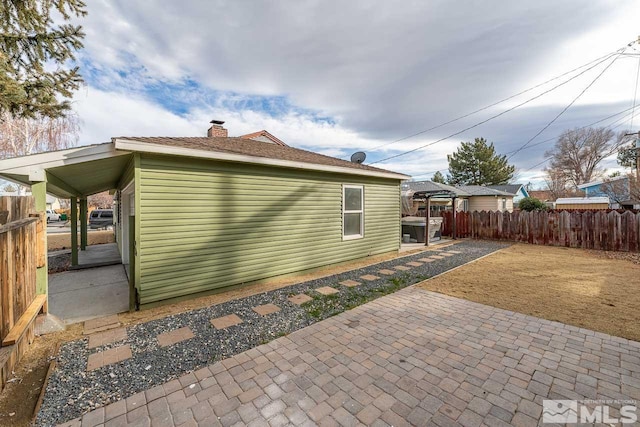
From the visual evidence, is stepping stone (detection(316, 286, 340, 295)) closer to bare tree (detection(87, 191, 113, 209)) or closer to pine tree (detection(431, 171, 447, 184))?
pine tree (detection(431, 171, 447, 184))

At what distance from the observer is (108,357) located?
273cm

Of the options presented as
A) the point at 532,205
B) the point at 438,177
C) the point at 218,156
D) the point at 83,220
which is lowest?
the point at 83,220

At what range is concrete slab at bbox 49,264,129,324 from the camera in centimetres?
399

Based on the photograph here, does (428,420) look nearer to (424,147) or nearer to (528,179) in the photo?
(424,147)

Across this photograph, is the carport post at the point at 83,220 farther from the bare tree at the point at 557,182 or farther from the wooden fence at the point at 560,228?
the bare tree at the point at 557,182

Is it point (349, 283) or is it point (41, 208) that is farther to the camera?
point (349, 283)

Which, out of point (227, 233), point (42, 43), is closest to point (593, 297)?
point (227, 233)

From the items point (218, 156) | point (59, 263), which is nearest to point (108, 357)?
point (218, 156)

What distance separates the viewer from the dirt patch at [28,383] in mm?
1943

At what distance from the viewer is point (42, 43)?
5172mm

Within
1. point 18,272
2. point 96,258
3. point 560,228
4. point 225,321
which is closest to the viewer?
point 18,272

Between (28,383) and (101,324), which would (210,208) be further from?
(28,383)

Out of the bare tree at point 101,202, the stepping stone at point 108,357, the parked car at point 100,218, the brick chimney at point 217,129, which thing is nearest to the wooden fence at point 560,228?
the brick chimney at point 217,129

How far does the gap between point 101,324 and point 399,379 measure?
12.9 ft
